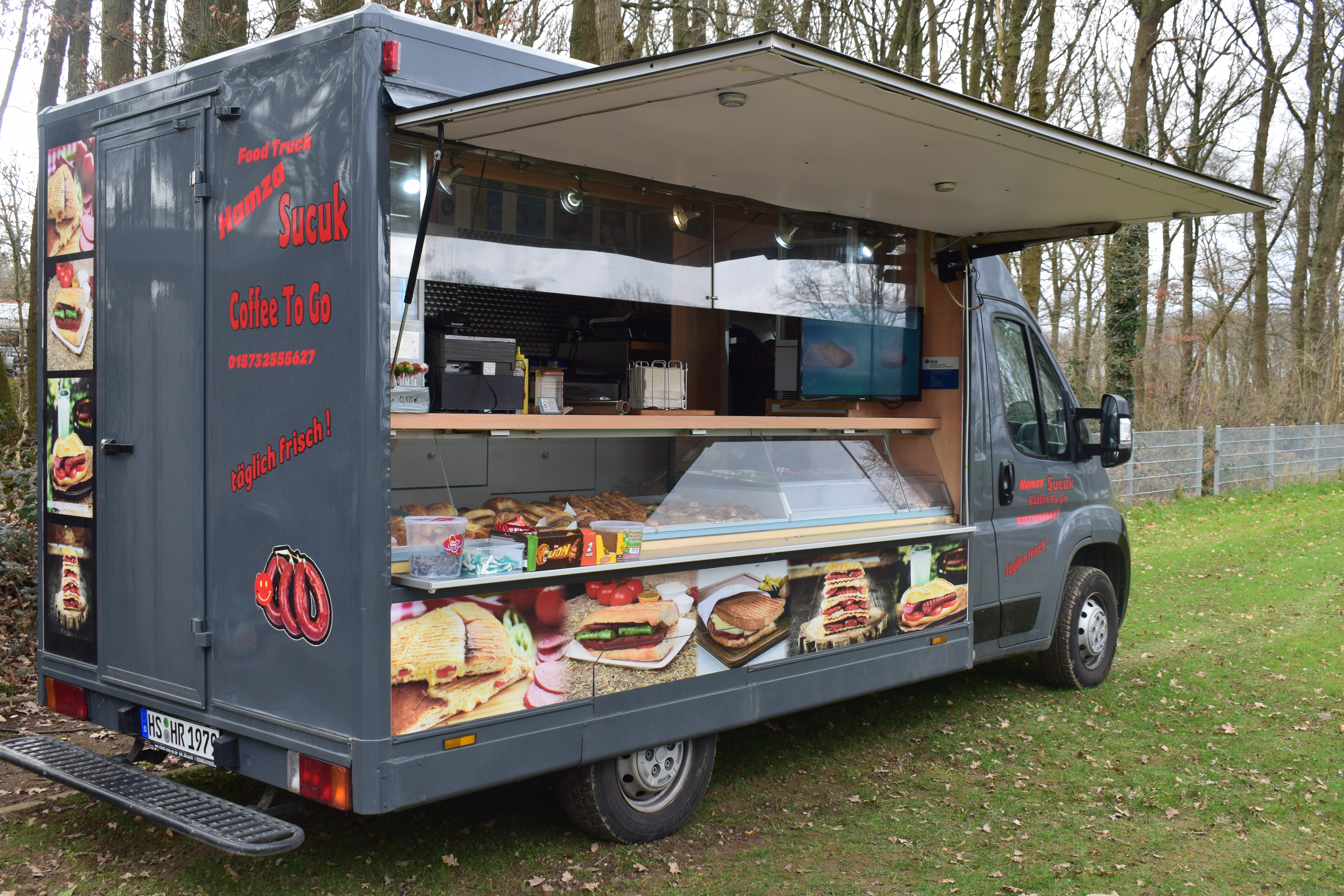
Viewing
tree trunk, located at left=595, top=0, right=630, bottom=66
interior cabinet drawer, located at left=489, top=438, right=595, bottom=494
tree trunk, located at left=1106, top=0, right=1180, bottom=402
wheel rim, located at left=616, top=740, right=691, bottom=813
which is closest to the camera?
wheel rim, located at left=616, top=740, right=691, bottom=813

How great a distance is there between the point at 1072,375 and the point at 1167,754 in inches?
574

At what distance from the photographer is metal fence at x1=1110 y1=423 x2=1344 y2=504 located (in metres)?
16.4

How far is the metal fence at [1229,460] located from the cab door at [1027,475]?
29.0 ft

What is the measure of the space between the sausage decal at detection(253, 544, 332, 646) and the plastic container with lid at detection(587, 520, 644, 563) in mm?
970

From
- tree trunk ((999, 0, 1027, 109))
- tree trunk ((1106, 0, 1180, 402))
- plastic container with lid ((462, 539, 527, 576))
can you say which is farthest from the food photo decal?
tree trunk ((1106, 0, 1180, 402))

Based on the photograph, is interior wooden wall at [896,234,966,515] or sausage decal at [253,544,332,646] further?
interior wooden wall at [896,234,966,515]

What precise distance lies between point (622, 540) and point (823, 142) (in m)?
1.60

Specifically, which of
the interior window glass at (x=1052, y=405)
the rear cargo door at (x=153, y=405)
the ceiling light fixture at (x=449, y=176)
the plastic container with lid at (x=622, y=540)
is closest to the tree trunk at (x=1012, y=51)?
the interior window glass at (x=1052, y=405)

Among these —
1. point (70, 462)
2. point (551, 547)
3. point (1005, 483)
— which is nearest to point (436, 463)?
point (551, 547)

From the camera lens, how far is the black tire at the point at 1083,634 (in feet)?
21.6

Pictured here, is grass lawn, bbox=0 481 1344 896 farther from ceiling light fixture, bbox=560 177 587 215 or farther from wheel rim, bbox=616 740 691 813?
ceiling light fixture, bbox=560 177 587 215

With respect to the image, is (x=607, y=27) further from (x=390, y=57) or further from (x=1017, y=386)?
(x=390, y=57)

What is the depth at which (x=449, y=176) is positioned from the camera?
4035 mm

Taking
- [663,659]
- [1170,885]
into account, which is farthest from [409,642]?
[1170,885]
